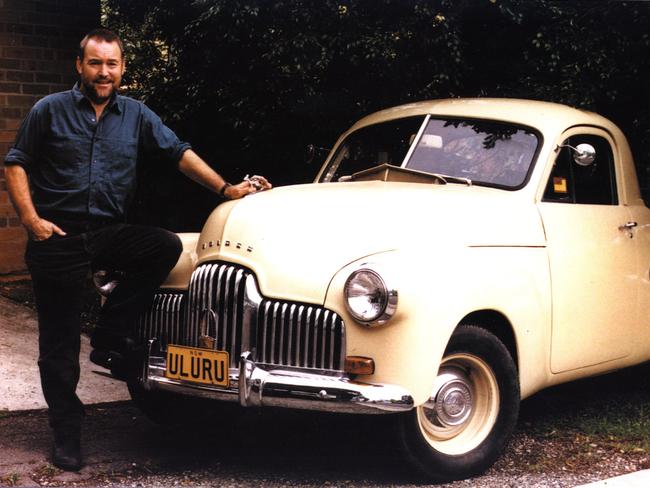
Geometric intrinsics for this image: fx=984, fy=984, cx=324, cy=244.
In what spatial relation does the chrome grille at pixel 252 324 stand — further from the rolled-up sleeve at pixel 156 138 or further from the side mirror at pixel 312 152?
the side mirror at pixel 312 152

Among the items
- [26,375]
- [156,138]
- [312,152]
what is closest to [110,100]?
[156,138]

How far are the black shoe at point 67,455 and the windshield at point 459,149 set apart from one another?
2.42 m

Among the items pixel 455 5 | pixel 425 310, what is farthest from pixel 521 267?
pixel 455 5

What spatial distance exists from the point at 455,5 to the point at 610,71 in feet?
4.16

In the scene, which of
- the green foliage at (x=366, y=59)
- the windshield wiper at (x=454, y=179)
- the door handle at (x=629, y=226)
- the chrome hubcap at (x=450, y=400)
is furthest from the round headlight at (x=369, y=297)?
the green foliage at (x=366, y=59)

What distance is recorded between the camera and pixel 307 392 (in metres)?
4.34

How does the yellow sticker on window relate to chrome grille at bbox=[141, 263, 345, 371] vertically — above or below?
above

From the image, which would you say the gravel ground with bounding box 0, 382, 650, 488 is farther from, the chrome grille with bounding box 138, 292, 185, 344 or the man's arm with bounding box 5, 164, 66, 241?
the man's arm with bounding box 5, 164, 66, 241

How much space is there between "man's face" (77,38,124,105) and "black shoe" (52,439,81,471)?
67.8 inches

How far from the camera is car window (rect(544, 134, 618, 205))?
5.63 metres

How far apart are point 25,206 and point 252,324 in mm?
1253

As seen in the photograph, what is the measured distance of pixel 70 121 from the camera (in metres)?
4.91

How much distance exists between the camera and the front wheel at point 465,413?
460 cm

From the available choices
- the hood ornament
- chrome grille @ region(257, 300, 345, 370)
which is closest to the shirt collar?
the hood ornament
